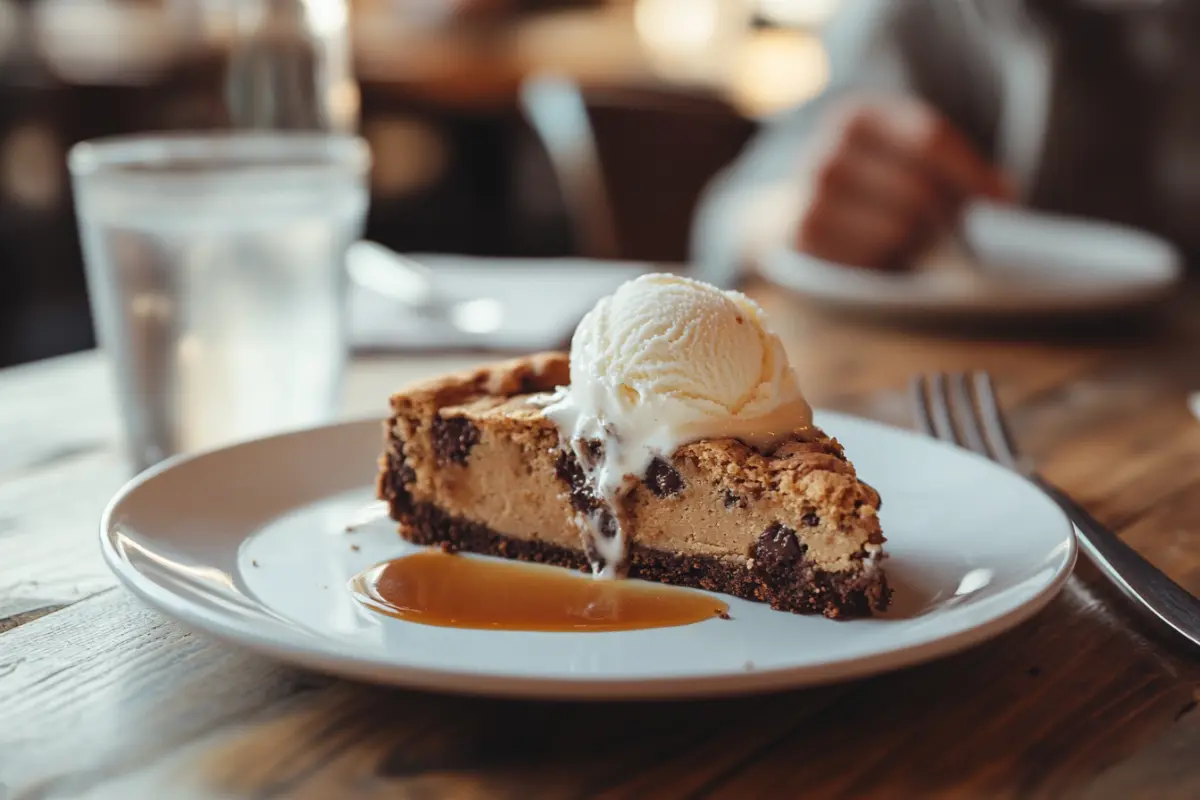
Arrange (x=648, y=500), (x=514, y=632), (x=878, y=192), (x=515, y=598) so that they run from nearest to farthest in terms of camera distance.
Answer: (x=514, y=632) → (x=515, y=598) → (x=648, y=500) → (x=878, y=192)

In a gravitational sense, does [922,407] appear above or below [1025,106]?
below

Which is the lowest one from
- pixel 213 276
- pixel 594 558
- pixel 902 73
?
pixel 594 558

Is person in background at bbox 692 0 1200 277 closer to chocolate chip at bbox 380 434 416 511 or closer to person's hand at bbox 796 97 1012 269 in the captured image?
person's hand at bbox 796 97 1012 269

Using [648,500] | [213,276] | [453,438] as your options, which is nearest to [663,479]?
[648,500]

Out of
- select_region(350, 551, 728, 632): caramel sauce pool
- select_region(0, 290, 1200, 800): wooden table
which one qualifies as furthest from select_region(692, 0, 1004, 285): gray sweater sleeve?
select_region(0, 290, 1200, 800): wooden table

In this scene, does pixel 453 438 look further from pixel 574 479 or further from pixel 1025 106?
pixel 1025 106

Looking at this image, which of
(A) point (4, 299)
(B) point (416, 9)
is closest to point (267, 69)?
(A) point (4, 299)
